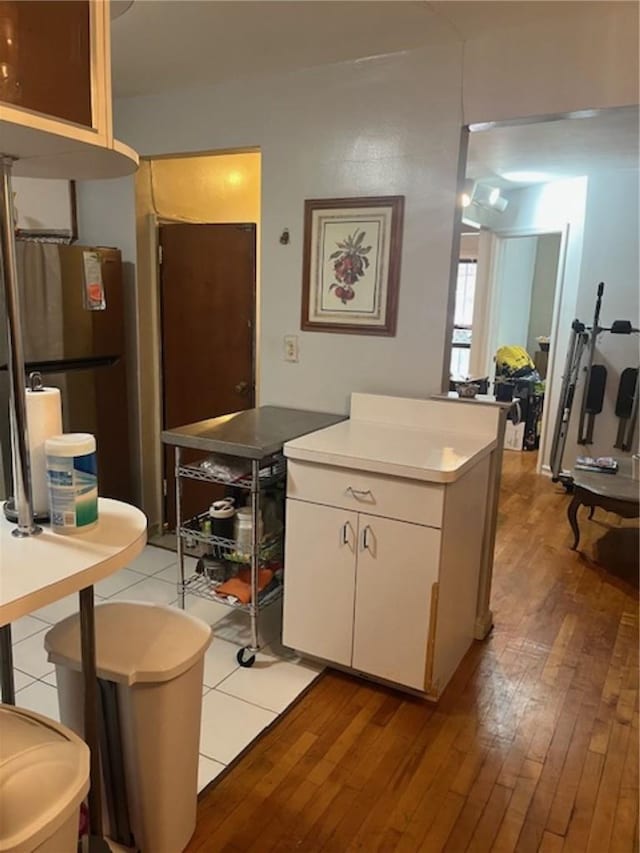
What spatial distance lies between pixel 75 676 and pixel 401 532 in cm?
111

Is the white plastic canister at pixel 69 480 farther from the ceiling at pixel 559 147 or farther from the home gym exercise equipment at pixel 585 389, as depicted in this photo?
the home gym exercise equipment at pixel 585 389

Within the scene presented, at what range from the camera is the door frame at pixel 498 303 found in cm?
515

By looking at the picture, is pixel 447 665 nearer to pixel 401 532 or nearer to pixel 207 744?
pixel 401 532

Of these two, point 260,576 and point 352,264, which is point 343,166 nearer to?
point 352,264

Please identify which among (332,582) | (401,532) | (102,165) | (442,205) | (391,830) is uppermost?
(442,205)

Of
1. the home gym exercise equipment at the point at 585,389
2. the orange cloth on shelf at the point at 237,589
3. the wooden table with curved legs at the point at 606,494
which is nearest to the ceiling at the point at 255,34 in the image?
the orange cloth on shelf at the point at 237,589

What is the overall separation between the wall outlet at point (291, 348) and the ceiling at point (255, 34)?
120 centimetres

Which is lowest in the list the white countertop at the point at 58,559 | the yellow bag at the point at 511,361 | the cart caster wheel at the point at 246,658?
the cart caster wheel at the point at 246,658

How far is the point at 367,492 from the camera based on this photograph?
85.7 inches

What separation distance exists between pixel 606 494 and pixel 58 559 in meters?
3.21

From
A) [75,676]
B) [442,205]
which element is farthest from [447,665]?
[442,205]

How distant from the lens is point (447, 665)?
7.68 ft

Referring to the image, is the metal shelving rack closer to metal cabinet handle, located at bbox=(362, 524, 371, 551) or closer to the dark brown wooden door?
metal cabinet handle, located at bbox=(362, 524, 371, 551)

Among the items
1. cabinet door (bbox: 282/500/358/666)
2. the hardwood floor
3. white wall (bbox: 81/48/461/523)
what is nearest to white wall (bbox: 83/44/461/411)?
white wall (bbox: 81/48/461/523)
